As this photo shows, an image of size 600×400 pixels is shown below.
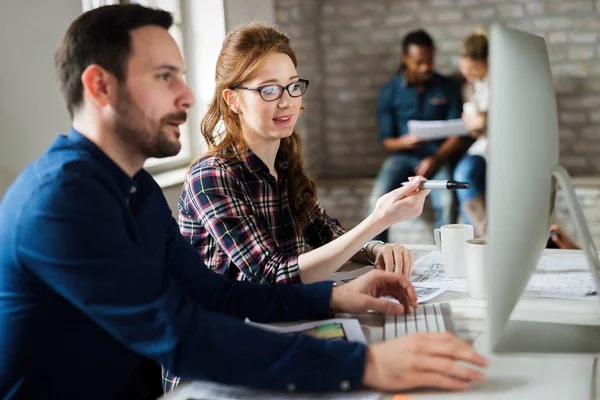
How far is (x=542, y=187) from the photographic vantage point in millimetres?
921

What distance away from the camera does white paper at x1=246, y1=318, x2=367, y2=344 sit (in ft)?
3.57

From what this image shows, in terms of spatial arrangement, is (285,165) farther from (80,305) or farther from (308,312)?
(80,305)

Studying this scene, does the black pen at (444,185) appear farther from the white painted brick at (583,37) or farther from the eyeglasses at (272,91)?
the white painted brick at (583,37)

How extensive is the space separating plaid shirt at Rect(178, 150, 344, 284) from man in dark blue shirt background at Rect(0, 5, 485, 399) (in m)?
0.37

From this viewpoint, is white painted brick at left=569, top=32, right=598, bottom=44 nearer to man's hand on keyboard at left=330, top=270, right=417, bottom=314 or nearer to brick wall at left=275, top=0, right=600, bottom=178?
brick wall at left=275, top=0, right=600, bottom=178

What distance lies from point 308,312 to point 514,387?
0.42 m

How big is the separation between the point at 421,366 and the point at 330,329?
26cm

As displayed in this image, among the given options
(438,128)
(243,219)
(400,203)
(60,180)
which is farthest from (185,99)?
(438,128)

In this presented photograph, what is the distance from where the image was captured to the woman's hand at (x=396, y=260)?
1.50 m

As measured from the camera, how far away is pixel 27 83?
1.99 metres

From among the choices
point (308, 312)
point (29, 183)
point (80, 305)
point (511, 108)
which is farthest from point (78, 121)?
point (511, 108)

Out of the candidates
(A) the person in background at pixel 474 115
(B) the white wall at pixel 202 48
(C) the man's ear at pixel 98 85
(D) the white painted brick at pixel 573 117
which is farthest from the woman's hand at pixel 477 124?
(C) the man's ear at pixel 98 85

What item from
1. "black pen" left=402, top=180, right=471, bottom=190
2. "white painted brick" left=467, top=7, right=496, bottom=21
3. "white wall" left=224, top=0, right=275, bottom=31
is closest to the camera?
"black pen" left=402, top=180, right=471, bottom=190

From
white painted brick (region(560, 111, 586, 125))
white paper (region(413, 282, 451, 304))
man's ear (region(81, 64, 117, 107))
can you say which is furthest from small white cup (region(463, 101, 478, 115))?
man's ear (region(81, 64, 117, 107))
